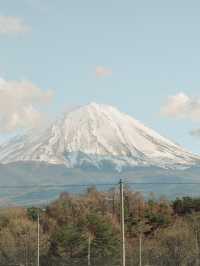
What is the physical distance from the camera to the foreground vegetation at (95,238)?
244ft

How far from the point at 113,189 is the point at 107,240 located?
1183 inches

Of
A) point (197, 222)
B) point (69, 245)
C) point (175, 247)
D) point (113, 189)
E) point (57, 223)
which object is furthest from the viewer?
point (113, 189)

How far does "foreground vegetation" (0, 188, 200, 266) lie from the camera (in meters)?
74.2

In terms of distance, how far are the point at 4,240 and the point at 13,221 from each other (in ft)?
29.9

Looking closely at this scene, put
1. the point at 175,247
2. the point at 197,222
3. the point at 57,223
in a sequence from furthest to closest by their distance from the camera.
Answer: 1. the point at 57,223
2. the point at 197,222
3. the point at 175,247

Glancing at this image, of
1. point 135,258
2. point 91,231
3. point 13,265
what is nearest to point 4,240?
point 13,265

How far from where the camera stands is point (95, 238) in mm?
81562

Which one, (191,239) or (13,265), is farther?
(13,265)

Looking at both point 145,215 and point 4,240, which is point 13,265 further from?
point 145,215

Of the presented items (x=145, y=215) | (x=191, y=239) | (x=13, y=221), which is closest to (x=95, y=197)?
(x=145, y=215)

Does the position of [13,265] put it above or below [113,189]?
below

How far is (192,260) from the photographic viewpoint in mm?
74312

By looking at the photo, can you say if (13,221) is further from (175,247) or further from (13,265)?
(175,247)

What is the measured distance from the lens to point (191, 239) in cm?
7475
